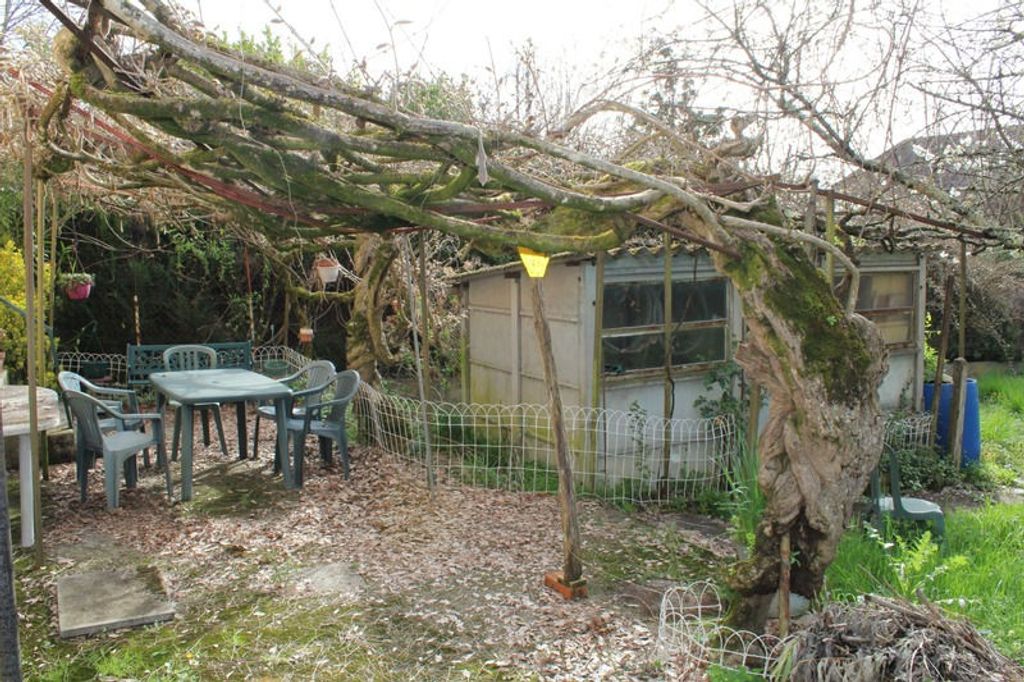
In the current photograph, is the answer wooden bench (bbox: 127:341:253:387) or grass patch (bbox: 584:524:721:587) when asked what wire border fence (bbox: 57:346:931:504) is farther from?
wooden bench (bbox: 127:341:253:387)

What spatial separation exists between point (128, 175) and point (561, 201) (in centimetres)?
278

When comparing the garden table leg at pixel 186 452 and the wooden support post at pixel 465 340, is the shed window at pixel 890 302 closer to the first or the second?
the wooden support post at pixel 465 340

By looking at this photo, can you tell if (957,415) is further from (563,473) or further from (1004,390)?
(563,473)

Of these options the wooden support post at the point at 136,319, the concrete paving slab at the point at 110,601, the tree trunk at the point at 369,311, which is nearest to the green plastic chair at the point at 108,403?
the concrete paving slab at the point at 110,601

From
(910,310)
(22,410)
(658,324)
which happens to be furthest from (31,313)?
(910,310)

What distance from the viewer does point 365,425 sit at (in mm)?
8039

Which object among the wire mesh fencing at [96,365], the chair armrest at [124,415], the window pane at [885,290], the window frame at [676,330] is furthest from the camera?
the wire mesh fencing at [96,365]

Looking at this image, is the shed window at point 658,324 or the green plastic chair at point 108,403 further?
the shed window at point 658,324

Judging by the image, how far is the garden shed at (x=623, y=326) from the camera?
23.0 ft

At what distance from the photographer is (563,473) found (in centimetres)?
443

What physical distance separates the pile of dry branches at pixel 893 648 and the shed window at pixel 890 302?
20.6 ft

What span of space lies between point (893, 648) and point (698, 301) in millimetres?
4964

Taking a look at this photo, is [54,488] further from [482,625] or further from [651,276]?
[651,276]

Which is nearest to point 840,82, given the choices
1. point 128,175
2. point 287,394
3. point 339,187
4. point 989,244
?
point 989,244
